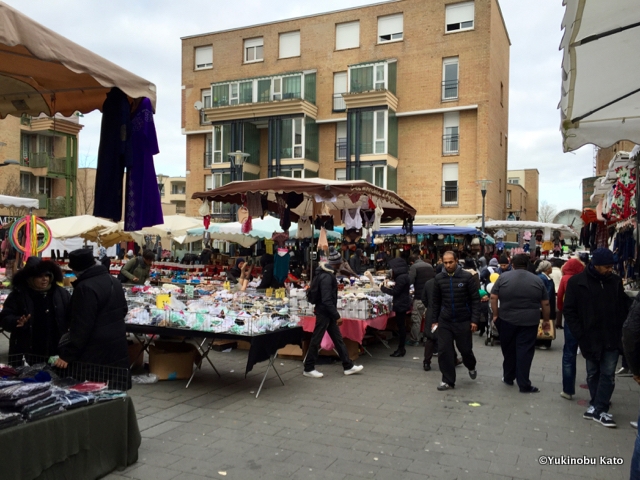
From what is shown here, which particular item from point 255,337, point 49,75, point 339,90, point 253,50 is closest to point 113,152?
point 49,75

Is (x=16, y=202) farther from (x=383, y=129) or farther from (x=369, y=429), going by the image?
(x=383, y=129)

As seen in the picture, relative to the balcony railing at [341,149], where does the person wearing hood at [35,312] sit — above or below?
below

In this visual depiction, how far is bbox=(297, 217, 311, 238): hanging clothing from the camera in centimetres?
1268

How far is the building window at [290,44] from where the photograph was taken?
114ft

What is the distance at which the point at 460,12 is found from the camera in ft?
101

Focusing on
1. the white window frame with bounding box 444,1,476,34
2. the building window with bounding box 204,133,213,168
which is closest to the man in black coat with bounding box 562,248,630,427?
the white window frame with bounding box 444,1,476,34

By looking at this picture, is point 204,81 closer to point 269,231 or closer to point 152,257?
point 269,231

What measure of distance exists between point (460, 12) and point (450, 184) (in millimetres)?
9873

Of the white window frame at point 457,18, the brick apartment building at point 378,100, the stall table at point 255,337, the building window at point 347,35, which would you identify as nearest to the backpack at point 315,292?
the stall table at point 255,337

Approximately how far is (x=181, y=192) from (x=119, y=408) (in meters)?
77.3

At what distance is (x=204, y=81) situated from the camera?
37406 mm

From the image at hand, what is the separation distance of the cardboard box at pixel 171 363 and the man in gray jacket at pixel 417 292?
4459 millimetres

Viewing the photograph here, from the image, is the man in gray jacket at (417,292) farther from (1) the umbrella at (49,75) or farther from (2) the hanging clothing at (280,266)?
(1) the umbrella at (49,75)

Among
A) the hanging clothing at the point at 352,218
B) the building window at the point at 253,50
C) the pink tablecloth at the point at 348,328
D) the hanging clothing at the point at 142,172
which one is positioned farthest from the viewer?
the building window at the point at 253,50
